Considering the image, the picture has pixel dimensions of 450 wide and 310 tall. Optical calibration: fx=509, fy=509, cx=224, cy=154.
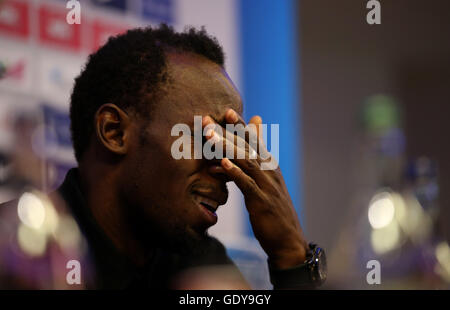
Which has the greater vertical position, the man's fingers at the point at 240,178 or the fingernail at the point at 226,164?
the fingernail at the point at 226,164

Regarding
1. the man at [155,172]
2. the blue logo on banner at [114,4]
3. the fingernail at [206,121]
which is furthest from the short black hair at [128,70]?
the blue logo on banner at [114,4]

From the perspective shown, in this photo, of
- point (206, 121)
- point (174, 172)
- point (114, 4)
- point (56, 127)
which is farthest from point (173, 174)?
point (114, 4)

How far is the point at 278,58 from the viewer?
6.38 ft

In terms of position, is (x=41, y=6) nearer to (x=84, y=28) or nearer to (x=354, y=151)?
(x=84, y=28)

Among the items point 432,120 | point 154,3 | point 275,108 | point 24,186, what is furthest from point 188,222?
point 432,120

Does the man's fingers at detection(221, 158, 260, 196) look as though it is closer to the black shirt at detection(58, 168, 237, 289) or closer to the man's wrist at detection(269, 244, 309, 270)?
the man's wrist at detection(269, 244, 309, 270)

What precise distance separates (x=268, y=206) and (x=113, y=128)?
34 centimetres

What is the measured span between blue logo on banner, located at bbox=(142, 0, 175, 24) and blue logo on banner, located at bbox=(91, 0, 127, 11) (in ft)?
0.21

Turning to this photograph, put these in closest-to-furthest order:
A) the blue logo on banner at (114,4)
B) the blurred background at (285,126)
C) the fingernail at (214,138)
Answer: the fingernail at (214,138) < the blurred background at (285,126) < the blue logo on banner at (114,4)

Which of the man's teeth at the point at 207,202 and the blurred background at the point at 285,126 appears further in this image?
the blurred background at the point at 285,126

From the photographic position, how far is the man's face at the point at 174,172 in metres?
0.96

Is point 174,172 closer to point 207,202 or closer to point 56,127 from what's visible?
point 207,202

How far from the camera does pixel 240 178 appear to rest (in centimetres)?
97

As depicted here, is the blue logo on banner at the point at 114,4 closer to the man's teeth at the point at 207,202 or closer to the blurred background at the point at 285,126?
the blurred background at the point at 285,126
